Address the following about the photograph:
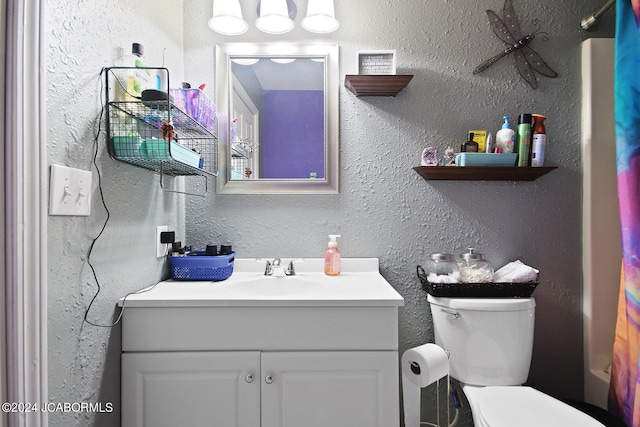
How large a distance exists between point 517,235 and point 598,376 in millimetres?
660

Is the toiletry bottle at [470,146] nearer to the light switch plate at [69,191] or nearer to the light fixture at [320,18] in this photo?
the light fixture at [320,18]

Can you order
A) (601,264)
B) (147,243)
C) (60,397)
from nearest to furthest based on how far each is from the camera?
(60,397) → (147,243) → (601,264)

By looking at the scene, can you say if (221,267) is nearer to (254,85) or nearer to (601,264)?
(254,85)

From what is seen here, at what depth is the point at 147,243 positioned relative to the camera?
3.85 feet

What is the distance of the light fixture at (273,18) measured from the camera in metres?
1.37

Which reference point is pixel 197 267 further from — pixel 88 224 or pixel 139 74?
pixel 139 74

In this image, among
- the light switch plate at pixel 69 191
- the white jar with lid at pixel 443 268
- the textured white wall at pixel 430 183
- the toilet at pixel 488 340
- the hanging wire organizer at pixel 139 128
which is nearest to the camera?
the light switch plate at pixel 69 191

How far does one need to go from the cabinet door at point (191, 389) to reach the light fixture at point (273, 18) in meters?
1.34

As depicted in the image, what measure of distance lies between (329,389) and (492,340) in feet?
2.16

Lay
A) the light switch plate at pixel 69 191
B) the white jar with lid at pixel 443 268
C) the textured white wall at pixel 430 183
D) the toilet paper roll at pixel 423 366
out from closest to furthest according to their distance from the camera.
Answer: the light switch plate at pixel 69 191 → the toilet paper roll at pixel 423 366 → the white jar with lid at pixel 443 268 → the textured white wall at pixel 430 183

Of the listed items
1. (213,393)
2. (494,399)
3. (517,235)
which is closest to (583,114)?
(517,235)

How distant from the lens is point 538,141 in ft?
4.50

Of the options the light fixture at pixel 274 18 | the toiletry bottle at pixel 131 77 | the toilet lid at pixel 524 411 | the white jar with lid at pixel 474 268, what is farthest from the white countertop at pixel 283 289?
the light fixture at pixel 274 18

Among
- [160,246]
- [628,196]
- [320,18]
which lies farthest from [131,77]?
[628,196]
